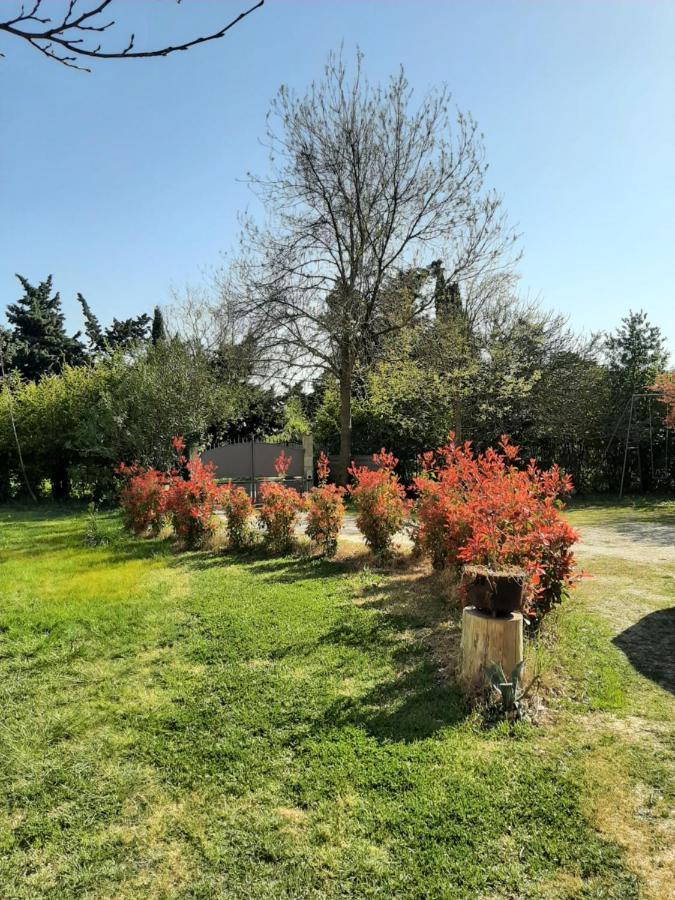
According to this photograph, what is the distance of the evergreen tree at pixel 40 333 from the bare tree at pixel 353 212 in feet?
57.6

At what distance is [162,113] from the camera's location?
4770mm

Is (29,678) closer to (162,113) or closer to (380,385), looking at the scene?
(162,113)

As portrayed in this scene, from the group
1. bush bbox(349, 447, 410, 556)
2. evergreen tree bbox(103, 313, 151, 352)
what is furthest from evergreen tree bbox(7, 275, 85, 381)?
bush bbox(349, 447, 410, 556)

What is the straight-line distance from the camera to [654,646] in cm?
361

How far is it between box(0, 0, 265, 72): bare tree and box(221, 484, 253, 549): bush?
5939 millimetres

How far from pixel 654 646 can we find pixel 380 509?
3032mm

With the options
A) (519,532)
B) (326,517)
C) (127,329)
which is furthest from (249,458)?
(127,329)

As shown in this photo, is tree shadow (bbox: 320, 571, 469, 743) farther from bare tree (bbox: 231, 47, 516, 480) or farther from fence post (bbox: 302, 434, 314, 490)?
bare tree (bbox: 231, 47, 516, 480)

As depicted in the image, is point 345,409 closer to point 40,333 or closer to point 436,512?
point 436,512

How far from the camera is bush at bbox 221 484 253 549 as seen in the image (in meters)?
7.05

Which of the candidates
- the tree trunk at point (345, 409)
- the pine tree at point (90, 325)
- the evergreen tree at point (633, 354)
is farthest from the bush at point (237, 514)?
the pine tree at point (90, 325)

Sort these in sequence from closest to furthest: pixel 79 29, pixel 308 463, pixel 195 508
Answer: pixel 79 29 < pixel 195 508 < pixel 308 463

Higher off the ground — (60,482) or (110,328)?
(110,328)

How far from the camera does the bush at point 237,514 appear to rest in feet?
23.1
